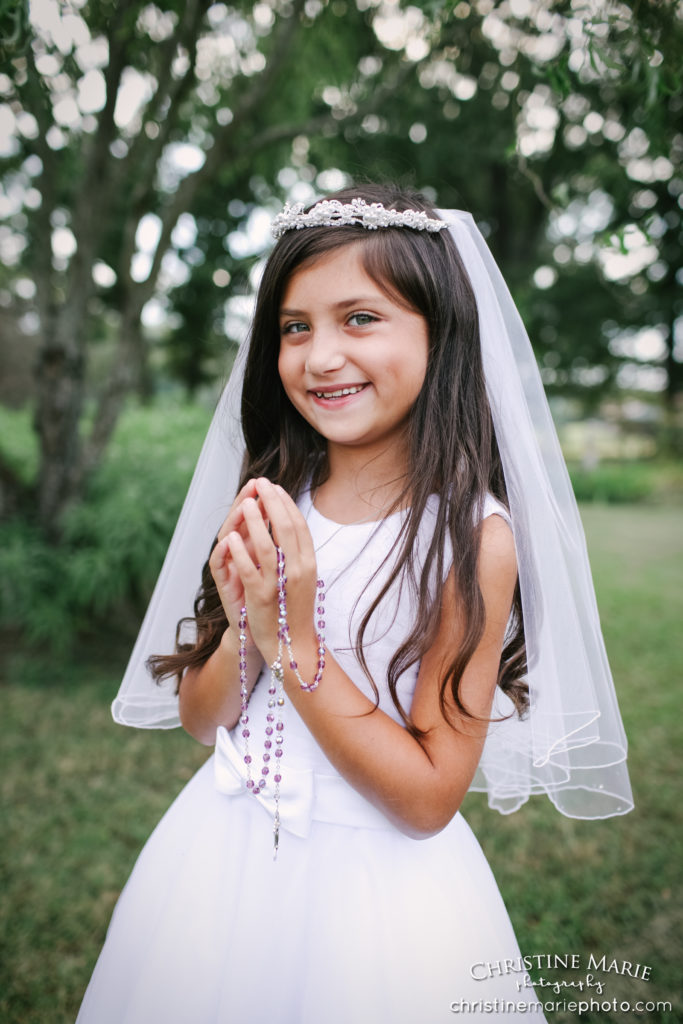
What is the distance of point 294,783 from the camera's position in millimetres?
1418

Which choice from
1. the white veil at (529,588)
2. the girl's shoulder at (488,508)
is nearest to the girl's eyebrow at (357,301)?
the white veil at (529,588)

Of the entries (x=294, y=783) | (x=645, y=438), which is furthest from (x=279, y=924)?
(x=645, y=438)

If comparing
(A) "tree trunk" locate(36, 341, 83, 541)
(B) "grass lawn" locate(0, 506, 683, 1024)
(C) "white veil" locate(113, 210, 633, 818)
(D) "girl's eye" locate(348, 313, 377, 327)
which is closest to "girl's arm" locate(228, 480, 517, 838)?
(C) "white veil" locate(113, 210, 633, 818)

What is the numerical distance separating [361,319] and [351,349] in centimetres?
8

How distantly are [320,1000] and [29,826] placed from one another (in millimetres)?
2834

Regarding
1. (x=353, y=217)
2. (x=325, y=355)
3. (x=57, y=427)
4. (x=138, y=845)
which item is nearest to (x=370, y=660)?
(x=325, y=355)

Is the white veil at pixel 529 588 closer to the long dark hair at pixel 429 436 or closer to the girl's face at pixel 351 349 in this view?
the long dark hair at pixel 429 436

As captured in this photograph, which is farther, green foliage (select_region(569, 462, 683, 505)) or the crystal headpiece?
green foliage (select_region(569, 462, 683, 505))

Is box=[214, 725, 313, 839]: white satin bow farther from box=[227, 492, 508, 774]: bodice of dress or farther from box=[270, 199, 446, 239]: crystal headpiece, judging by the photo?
box=[270, 199, 446, 239]: crystal headpiece

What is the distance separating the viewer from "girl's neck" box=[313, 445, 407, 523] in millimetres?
1558

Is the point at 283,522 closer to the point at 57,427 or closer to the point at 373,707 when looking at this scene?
the point at 373,707

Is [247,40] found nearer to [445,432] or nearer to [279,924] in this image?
[445,432]

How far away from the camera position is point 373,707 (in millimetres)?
1287

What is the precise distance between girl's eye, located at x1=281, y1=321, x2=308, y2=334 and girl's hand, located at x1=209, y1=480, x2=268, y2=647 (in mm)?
413
